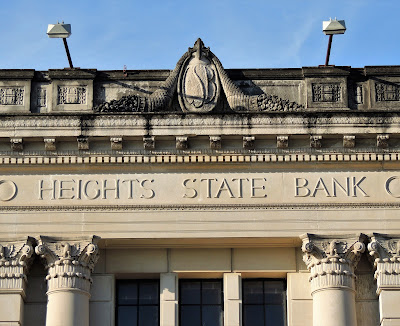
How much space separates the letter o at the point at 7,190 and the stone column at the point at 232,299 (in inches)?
219

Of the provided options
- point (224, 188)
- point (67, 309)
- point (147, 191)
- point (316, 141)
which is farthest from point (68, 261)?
point (316, 141)

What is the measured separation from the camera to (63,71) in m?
34.1

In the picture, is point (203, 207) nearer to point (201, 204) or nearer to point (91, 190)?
point (201, 204)

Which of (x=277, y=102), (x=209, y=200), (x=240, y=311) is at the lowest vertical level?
(x=240, y=311)

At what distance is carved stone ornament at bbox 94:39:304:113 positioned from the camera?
1328 inches

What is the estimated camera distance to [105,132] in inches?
1309

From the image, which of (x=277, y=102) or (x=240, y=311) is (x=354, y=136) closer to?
(x=277, y=102)

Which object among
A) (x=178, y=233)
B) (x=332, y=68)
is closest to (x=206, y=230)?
(x=178, y=233)

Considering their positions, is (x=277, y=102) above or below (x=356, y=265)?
above

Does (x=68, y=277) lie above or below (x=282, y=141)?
below

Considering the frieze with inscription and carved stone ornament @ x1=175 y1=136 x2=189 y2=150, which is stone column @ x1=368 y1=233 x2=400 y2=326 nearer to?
the frieze with inscription

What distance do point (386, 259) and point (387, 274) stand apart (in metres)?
0.36

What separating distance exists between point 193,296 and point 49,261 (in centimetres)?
366

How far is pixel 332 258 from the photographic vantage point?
3234cm
